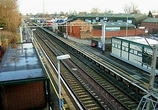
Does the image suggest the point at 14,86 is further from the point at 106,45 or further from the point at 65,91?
the point at 106,45

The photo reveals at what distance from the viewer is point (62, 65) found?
2484cm

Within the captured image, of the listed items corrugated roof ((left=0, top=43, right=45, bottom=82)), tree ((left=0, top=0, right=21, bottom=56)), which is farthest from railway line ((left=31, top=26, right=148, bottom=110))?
tree ((left=0, top=0, right=21, bottom=56))

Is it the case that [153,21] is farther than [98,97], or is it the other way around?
[153,21]

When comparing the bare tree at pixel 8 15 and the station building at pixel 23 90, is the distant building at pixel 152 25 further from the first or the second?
the station building at pixel 23 90

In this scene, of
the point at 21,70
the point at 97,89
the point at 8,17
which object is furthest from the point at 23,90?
the point at 8,17

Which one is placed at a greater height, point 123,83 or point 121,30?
point 121,30

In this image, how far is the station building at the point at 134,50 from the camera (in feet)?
71.8

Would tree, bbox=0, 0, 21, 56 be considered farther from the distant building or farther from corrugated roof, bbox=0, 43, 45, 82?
the distant building

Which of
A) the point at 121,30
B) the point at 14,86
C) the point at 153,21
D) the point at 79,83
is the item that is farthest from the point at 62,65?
the point at 153,21

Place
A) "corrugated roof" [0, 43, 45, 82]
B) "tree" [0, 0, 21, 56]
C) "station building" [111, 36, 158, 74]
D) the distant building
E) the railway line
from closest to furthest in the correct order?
"corrugated roof" [0, 43, 45, 82] → the railway line → "station building" [111, 36, 158, 74] → "tree" [0, 0, 21, 56] → the distant building

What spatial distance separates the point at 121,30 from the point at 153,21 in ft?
53.2

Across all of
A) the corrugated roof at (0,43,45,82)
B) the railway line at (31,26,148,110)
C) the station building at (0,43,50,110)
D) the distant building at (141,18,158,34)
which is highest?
the distant building at (141,18,158,34)

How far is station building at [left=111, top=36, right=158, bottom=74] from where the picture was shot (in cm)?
2189

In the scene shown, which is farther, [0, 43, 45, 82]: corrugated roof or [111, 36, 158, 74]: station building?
[111, 36, 158, 74]: station building
